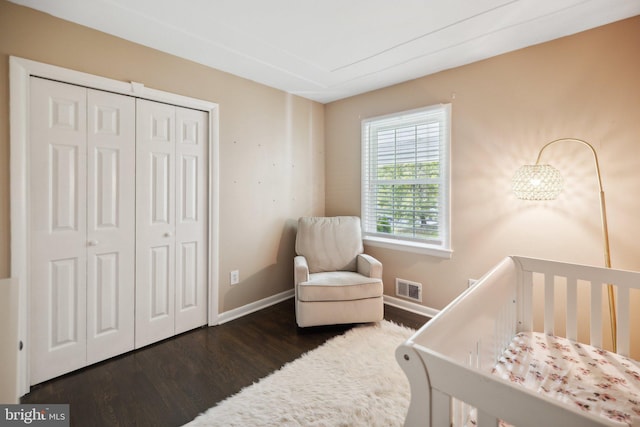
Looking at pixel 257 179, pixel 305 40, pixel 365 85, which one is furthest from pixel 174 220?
pixel 365 85

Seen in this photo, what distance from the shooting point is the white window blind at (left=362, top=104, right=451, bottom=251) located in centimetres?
275

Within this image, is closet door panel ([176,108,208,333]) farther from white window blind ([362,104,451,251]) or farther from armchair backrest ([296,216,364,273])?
white window blind ([362,104,451,251])

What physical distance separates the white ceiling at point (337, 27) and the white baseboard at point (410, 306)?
2235 mm

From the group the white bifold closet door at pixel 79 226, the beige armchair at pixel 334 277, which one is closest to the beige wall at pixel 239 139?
the white bifold closet door at pixel 79 226

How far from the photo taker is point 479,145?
98.0 inches

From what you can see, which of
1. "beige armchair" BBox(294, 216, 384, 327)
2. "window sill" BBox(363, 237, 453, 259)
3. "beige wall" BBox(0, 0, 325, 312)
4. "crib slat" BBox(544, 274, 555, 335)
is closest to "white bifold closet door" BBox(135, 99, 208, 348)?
"beige wall" BBox(0, 0, 325, 312)

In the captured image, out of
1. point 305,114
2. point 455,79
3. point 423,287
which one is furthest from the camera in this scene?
point 305,114

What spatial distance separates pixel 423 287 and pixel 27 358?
9.79 feet

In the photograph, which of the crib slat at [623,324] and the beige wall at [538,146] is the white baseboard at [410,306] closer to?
the beige wall at [538,146]

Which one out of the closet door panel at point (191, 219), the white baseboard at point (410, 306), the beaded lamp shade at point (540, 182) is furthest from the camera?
the white baseboard at point (410, 306)

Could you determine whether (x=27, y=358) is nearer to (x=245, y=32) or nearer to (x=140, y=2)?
(x=140, y=2)

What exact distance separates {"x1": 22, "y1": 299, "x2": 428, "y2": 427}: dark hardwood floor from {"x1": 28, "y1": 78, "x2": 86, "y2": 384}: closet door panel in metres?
0.21

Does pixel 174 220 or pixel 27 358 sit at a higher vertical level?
pixel 174 220

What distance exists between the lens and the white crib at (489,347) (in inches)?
27.9
